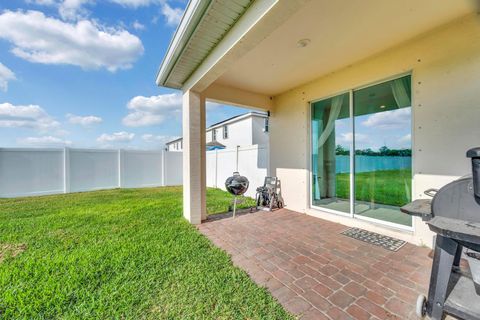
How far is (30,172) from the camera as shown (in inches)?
303

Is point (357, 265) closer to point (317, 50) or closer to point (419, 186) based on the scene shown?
point (419, 186)

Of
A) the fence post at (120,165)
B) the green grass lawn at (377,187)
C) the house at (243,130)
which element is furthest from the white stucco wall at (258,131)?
the green grass lawn at (377,187)

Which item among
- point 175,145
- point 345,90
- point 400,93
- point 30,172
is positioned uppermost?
point 175,145

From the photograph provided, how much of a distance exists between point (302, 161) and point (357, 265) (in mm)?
2754

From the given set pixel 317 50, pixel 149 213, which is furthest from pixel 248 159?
pixel 317 50

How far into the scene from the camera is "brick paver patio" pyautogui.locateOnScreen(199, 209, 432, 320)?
1.81 metres

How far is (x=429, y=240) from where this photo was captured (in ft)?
9.53

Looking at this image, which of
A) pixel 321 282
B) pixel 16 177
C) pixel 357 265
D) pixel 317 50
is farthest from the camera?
pixel 16 177

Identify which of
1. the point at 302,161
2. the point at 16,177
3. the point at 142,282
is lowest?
the point at 142,282

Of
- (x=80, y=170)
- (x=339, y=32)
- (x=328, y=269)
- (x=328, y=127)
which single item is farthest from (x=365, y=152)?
(x=80, y=170)

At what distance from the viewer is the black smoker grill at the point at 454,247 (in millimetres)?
1411

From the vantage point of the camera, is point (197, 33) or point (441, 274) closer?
point (441, 274)

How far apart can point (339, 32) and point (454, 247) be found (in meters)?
2.87

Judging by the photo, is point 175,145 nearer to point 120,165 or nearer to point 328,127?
point 120,165
